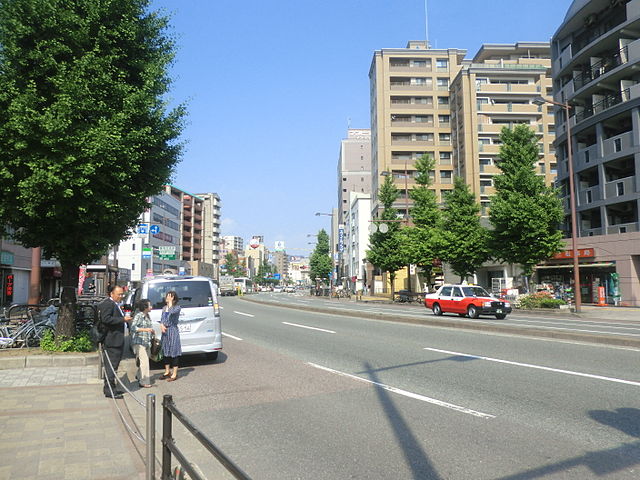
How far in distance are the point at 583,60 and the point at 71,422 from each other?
4191 centimetres

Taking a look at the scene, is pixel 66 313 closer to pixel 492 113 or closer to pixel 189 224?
pixel 492 113

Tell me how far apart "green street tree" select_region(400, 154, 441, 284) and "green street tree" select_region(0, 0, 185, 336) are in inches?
1280

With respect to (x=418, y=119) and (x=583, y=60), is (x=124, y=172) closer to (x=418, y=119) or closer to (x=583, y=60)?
(x=583, y=60)

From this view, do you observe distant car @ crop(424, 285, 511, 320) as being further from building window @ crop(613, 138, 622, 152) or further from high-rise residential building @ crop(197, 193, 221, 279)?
high-rise residential building @ crop(197, 193, 221, 279)

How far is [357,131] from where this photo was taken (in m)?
120

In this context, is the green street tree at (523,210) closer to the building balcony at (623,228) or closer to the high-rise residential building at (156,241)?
the building balcony at (623,228)

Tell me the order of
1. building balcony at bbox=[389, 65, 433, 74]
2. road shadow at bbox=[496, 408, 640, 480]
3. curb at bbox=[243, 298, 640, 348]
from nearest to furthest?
road shadow at bbox=[496, 408, 640, 480]
curb at bbox=[243, 298, 640, 348]
building balcony at bbox=[389, 65, 433, 74]

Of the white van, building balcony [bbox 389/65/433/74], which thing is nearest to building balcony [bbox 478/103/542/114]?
building balcony [bbox 389/65/433/74]

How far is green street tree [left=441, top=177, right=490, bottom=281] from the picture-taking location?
37.3 metres

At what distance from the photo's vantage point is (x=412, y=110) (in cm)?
6569

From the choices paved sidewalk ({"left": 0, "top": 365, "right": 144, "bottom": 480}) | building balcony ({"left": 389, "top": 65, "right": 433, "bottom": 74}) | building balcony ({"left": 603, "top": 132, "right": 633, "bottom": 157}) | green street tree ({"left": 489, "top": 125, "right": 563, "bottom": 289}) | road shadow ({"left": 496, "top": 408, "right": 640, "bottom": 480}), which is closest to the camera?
road shadow ({"left": 496, "top": 408, "right": 640, "bottom": 480})

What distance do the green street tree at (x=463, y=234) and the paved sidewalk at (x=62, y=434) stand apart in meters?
32.7

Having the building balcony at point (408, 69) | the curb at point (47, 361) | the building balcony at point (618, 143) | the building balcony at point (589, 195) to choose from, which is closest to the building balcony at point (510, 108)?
the building balcony at point (408, 69)

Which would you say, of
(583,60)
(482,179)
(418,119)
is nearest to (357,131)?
(418,119)
